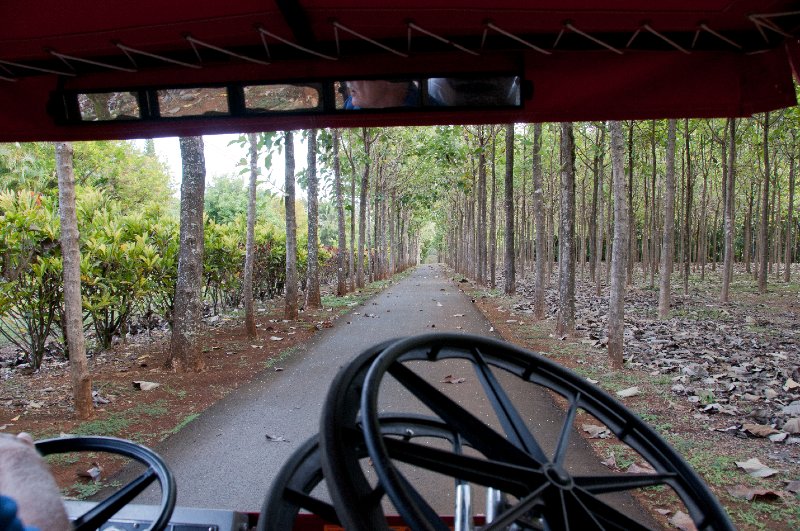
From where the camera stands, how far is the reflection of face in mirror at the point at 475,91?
332cm

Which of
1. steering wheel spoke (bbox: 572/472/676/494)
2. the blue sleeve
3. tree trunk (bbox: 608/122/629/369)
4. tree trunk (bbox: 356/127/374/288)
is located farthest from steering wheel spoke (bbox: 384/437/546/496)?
tree trunk (bbox: 356/127/374/288)

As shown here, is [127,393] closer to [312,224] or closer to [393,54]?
[393,54]

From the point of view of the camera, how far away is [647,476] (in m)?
1.43

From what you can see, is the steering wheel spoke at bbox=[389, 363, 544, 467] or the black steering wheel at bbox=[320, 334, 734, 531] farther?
the steering wheel spoke at bbox=[389, 363, 544, 467]

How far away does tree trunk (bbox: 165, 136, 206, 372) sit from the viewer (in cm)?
785

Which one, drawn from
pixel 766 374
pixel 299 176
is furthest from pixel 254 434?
pixel 299 176

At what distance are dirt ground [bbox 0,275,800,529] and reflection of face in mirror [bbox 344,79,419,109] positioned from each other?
3.05 meters

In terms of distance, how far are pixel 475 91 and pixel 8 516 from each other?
9.89ft

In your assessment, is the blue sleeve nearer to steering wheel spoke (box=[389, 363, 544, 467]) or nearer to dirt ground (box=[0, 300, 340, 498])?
steering wheel spoke (box=[389, 363, 544, 467])

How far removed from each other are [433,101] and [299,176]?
15.2 meters

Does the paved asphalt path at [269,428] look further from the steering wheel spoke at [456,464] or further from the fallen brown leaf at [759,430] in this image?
the fallen brown leaf at [759,430]

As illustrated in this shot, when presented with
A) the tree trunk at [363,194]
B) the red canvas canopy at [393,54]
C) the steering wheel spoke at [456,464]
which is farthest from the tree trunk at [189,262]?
the tree trunk at [363,194]

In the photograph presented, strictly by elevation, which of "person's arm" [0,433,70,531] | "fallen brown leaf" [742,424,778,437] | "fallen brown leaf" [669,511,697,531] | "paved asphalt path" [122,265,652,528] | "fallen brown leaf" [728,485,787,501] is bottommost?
"paved asphalt path" [122,265,652,528]

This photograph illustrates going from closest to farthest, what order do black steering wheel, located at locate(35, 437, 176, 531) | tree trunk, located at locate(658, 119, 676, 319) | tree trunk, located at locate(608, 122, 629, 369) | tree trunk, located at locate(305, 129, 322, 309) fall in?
black steering wheel, located at locate(35, 437, 176, 531)
tree trunk, located at locate(608, 122, 629, 369)
tree trunk, located at locate(658, 119, 676, 319)
tree trunk, located at locate(305, 129, 322, 309)
